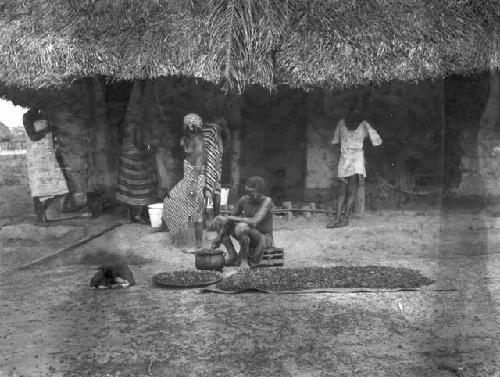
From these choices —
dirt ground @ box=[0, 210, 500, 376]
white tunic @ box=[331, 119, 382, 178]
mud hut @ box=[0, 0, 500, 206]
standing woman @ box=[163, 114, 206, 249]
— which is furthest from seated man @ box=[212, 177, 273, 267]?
white tunic @ box=[331, 119, 382, 178]

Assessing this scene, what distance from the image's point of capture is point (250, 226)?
22.0 feet

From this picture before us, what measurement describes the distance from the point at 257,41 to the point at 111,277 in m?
3.32

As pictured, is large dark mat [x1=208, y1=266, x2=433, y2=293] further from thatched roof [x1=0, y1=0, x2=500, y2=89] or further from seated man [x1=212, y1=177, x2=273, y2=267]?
thatched roof [x1=0, y1=0, x2=500, y2=89]

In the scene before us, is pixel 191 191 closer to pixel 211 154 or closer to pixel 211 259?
pixel 211 154

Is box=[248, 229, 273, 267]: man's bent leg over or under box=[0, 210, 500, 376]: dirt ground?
over

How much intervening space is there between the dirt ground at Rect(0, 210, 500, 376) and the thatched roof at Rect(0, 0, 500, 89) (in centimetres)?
210

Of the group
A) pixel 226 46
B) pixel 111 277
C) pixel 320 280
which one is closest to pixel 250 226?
pixel 320 280

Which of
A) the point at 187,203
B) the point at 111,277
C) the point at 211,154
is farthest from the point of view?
the point at 211,154

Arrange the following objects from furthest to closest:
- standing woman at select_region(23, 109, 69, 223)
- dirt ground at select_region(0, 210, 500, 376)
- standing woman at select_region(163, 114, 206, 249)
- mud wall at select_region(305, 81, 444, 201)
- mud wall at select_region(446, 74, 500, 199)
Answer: mud wall at select_region(305, 81, 444, 201) < mud wall at select_region(446, 74, 500, 199) < standing woman at select_region(23, 109, 69, 223) < standing woman at select_region(163, 114, 206, 249) < dirt ground at select_region(0, 210, 500, 376)

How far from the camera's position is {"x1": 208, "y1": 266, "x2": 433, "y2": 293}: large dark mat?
5.60 meters

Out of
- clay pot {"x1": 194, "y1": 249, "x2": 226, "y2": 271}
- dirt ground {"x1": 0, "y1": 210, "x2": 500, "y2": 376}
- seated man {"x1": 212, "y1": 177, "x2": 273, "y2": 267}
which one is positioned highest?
seated man {"x1": 212, "y1": 177, "x2": 273, "y2": 267}

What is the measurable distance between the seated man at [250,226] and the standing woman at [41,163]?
9.89ft

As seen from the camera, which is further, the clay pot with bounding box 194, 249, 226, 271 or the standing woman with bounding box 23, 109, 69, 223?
the standing woman with bounding box 23, 109, 69, 223

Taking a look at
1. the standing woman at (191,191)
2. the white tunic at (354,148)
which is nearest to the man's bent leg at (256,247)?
the standing woman at (191,191)
